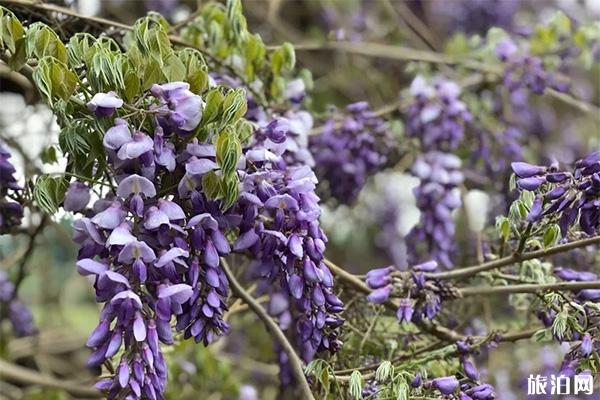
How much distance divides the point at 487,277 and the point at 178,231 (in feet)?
1.93

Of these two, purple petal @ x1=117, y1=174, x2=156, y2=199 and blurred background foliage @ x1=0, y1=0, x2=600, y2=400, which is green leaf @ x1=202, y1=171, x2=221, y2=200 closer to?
purple petal @ x1=117, y1=174, x2=156, y2=199

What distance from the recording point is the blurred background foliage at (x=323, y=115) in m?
1.87

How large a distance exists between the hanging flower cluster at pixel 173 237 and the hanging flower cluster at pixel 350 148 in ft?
2.24

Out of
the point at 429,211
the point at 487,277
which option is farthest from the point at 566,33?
the point at 487,277

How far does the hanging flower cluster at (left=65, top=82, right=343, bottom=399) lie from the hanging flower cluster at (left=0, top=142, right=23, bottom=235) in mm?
192

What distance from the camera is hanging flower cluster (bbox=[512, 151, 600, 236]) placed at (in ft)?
3.51

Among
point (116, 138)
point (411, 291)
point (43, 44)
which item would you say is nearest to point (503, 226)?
point (411, 291)

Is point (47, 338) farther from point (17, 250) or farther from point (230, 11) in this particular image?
point (230, 11)

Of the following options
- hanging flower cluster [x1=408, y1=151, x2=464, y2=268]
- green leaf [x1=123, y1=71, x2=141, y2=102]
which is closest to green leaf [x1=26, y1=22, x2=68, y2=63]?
green leaf [x1=123, y1=71, x2=141, y2=102]

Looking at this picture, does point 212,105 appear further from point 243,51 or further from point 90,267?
point 243,51

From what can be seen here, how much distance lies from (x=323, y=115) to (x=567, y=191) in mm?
841

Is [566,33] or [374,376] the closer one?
[374,376]

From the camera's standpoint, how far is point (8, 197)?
1.34m

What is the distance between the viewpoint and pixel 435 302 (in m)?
1.28
